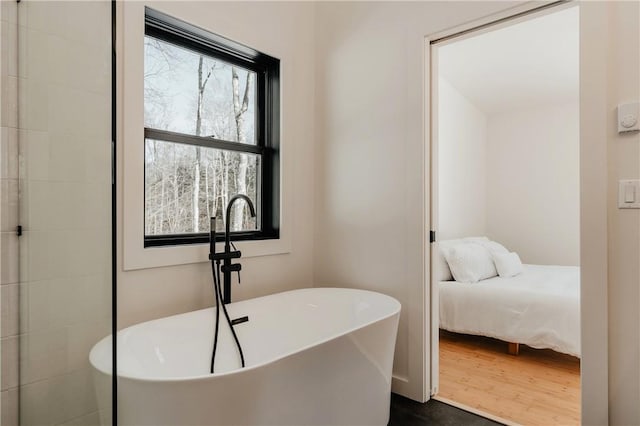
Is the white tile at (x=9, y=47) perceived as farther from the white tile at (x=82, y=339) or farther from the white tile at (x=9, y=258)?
the white tile at (x=82, y=339)

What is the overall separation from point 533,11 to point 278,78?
4.95 ft

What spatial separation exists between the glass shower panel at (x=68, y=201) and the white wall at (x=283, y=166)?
70 cm

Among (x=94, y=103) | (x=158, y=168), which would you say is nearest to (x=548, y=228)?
(x=158, y=168)

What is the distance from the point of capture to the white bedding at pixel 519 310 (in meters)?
2.82

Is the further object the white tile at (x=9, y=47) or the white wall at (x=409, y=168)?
the white wall at (x=409, y=168)

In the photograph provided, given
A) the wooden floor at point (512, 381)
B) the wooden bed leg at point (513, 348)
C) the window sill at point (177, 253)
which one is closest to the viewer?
the window sill at point (177, 253)

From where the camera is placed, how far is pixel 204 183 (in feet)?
7.60

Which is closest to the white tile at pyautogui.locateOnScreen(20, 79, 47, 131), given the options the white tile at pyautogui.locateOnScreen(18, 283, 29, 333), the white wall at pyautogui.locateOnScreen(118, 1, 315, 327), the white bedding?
the white tile at pyautogui.locateOnScreen(18, 283, 29, 333)

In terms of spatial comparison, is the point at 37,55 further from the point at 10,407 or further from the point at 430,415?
the point at 430,415

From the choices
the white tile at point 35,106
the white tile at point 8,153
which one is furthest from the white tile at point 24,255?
the white tile at point 35,106

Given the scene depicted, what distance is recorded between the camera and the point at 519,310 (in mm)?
2994

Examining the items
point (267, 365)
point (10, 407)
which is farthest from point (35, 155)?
point (267, 365)

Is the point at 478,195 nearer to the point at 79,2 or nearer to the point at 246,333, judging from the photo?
the point at 246,333

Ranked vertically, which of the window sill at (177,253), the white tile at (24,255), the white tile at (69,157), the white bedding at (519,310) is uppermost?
the white tile at (69,157)
